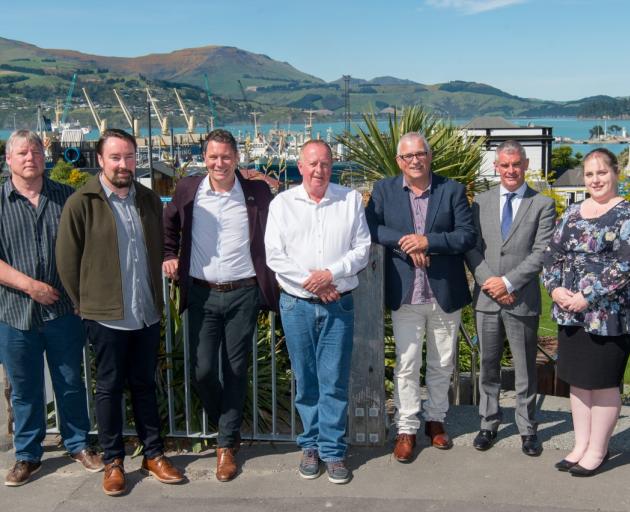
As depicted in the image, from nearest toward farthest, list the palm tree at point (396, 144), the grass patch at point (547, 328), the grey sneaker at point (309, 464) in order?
the grey sneaker at point (309, 464) < the palm tree at point (396, 144) < the grass patch at point (547, 328)

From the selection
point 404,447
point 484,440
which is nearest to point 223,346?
point 404,447

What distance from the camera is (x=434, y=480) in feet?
12.0

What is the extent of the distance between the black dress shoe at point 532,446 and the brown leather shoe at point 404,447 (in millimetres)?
636

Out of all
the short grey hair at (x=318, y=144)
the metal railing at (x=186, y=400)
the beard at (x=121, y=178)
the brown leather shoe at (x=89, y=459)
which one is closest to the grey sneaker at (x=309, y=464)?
the metal railing at (x=186, y=400)

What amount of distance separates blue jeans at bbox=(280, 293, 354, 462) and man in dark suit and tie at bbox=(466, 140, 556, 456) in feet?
2.75

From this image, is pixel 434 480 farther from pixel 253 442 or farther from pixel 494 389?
pixel 253 442

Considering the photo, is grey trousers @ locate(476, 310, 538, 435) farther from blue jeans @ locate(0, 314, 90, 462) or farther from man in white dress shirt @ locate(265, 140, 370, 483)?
blue jeans @ locate(0, 314, 90, 462)

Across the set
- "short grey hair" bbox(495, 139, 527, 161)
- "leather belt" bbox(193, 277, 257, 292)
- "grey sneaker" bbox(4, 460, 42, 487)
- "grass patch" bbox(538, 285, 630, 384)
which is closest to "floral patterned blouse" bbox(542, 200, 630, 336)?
"short grey hair" bbox(495, 139, 527, 161)

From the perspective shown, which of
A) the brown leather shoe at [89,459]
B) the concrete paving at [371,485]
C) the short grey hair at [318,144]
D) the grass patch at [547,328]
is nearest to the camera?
the concrete paving at [371,485]

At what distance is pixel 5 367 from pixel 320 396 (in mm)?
1731

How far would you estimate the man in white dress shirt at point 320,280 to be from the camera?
359 cm

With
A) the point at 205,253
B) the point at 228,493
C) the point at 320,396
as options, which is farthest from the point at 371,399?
the point at 205,253

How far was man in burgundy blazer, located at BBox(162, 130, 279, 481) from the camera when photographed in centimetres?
370

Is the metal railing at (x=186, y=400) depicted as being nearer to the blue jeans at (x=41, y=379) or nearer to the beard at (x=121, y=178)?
the blue jeans at (x=41, y=379)
